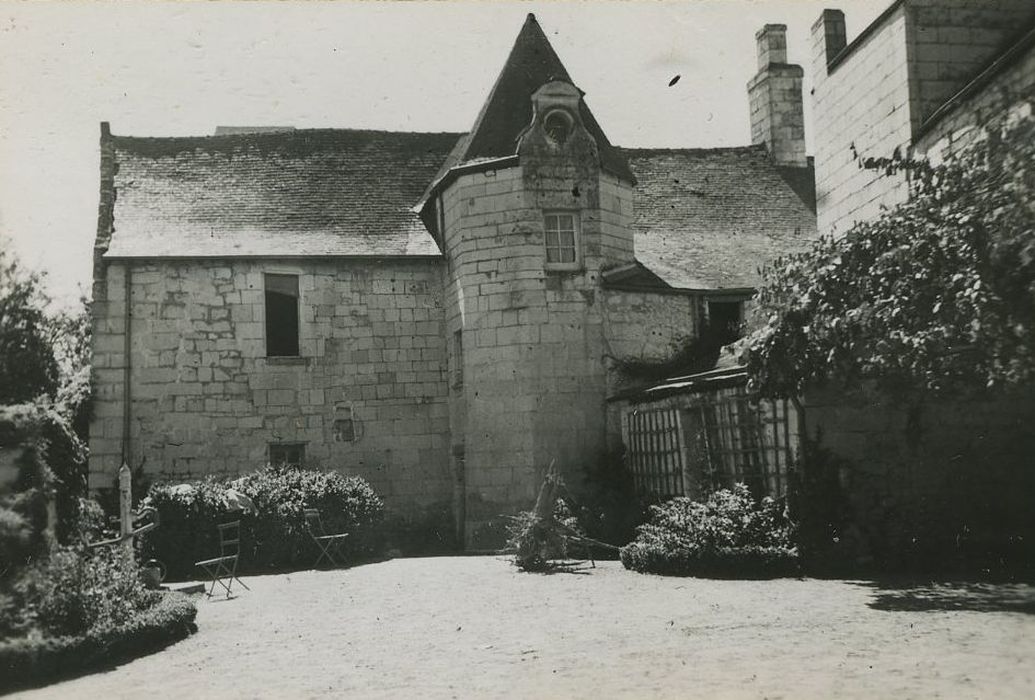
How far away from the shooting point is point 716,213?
67.1 ft

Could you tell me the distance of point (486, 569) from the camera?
13102mm

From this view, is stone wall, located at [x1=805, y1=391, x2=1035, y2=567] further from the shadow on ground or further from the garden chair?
the garden chair

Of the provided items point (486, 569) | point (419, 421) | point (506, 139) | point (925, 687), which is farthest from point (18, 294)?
point (925, 687)

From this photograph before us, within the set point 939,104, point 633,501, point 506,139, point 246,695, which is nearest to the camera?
point 246,695

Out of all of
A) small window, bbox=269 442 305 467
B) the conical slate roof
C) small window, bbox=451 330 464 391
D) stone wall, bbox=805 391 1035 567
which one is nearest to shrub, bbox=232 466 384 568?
small window, bbox=269 442 305 467

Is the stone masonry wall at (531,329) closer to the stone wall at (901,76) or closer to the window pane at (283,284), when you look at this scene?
the window pane at (283,284)

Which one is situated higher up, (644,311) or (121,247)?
(121,247)

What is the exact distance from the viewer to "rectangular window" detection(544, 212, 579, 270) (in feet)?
54.1

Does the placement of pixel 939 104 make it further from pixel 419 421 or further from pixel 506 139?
pixel 419 421

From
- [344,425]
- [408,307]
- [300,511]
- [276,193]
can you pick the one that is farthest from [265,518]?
[276,193]

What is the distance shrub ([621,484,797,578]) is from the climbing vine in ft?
5.21

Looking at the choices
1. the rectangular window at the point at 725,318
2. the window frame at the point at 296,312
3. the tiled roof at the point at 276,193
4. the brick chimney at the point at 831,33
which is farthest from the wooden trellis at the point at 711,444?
the window frame at the point at 296,312

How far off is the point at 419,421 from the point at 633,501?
4.74 meters

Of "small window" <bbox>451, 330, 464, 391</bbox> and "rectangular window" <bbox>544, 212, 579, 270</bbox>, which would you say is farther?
"small window" <bbox>451, 330, 464, 391</bbox>
